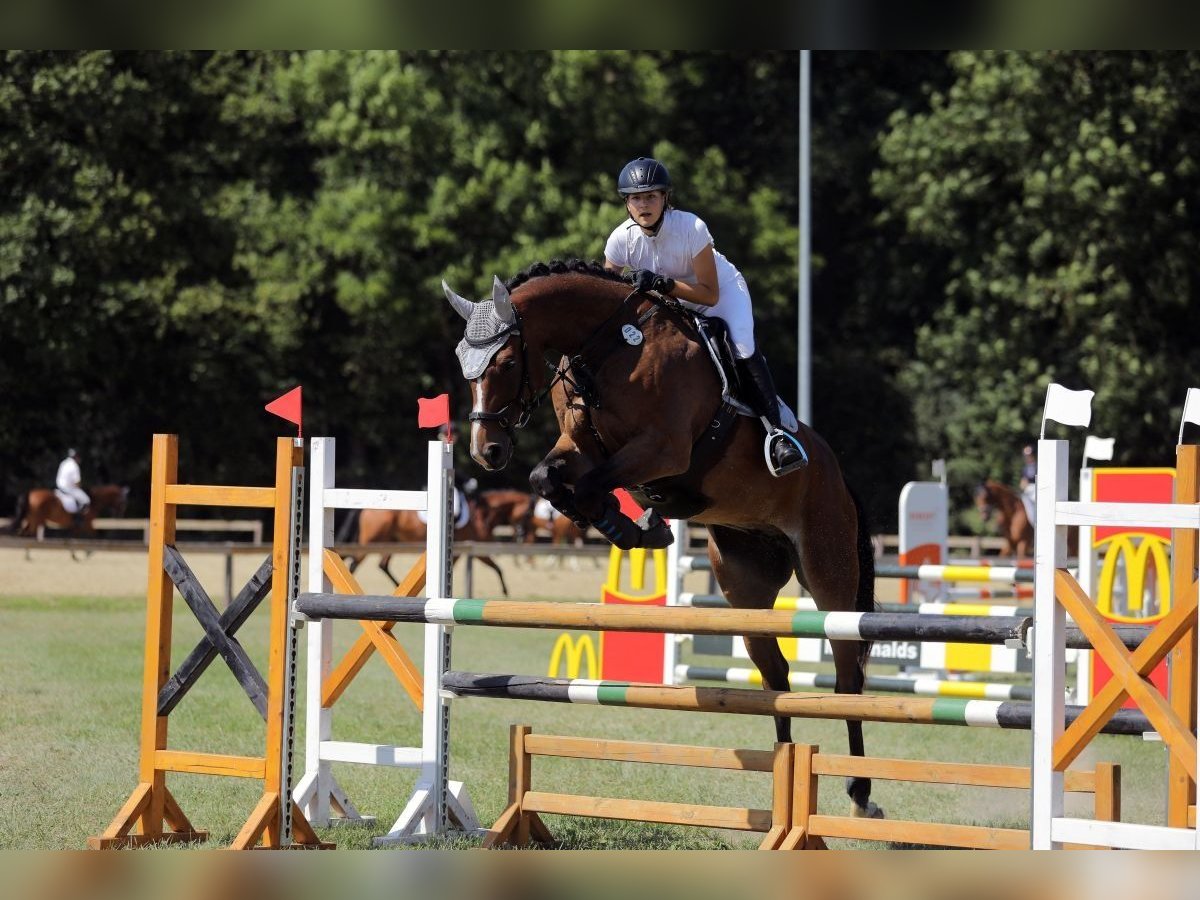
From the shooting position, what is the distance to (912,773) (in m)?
5.00

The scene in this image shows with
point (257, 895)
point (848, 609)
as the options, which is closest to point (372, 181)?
point (848, 609)

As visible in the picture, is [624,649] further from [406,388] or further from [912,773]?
[406,388]

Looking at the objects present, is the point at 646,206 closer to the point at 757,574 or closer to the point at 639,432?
the point at 639,432

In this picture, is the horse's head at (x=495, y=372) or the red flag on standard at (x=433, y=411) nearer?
the horse's head at (x=495, y=372)

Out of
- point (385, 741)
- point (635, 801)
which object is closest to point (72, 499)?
point (385, 741)

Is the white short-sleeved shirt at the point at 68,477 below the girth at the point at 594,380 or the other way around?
below

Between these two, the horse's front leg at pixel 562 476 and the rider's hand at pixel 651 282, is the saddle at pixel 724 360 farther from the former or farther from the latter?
the horse's front leg at pixel 562 476

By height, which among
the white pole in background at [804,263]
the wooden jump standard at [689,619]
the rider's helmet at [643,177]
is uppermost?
the white pole in background at [804,263]

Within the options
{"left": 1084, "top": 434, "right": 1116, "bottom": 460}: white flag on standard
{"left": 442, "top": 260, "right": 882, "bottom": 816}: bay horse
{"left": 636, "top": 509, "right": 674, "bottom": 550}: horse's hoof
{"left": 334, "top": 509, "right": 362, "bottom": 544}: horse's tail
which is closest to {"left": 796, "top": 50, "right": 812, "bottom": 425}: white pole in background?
{"left": 334, "top": 509, "right": 362, "bottom": 544}: horse's tail

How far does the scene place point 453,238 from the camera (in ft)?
92.7

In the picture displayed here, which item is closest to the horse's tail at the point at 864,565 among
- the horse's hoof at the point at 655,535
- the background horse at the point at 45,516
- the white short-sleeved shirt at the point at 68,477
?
the horse's hoof at the point at 655,535

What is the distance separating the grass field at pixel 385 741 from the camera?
622 centimetres

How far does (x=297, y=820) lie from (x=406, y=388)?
82.0 ft

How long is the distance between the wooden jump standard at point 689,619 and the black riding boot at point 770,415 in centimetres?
107
